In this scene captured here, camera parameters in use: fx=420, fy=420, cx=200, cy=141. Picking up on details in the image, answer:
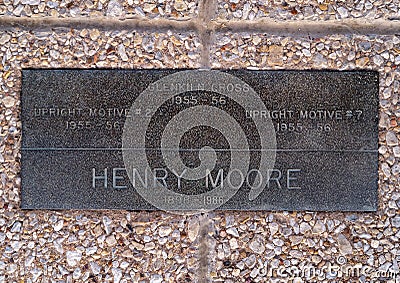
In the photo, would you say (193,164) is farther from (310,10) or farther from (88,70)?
(310,10)

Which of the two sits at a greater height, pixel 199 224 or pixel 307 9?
pixel 307 9

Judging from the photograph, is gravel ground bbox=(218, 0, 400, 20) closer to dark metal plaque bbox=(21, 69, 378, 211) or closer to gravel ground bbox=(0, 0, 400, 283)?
gravel ground bbox=(0, 0, 400, 283)

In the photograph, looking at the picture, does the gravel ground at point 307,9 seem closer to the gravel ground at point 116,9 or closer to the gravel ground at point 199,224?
the gravel ground at point 199,224

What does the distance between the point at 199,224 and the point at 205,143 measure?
0.28m

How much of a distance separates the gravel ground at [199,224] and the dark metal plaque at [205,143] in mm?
44

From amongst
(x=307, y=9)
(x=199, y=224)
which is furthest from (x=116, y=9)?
(x=199, y=224)

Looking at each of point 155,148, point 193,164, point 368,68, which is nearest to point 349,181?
point 368,68

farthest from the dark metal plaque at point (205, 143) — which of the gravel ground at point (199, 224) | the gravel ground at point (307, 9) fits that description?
the gravel ground at point (307, 9)

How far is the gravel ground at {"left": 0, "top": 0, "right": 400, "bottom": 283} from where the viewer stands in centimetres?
142

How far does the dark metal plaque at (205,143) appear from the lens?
141 centimetres

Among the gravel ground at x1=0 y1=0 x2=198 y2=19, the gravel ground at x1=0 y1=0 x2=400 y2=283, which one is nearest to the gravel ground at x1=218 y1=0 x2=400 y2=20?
the gravel ground at x1=0 y1=0 x2=400 y2=283

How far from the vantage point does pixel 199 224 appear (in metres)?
1.43

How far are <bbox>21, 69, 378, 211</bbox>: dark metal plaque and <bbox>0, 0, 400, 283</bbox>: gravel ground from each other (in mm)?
44

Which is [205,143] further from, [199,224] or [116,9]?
[116,9]
